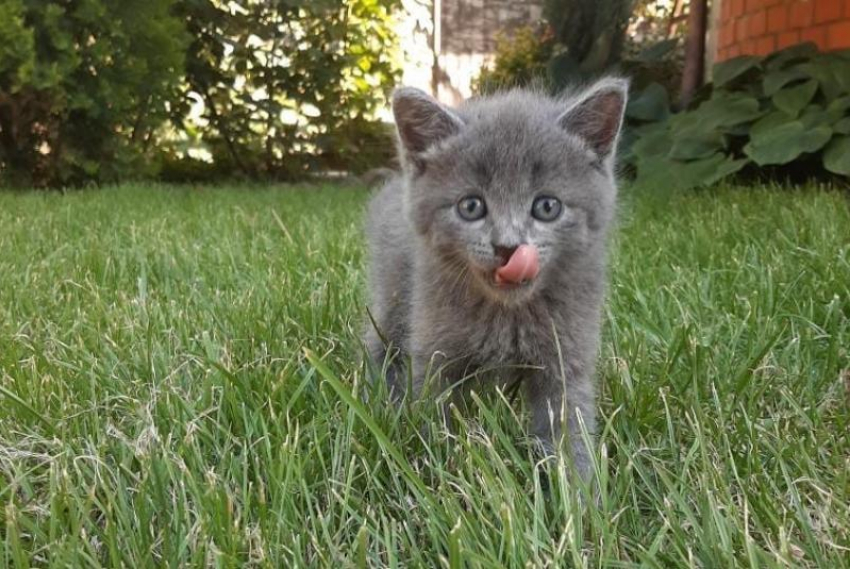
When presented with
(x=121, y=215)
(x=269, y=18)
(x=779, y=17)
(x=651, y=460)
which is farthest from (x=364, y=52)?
(x=651, y=460)

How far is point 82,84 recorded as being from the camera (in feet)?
20.1

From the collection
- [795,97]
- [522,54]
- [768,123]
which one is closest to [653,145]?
[768,123]

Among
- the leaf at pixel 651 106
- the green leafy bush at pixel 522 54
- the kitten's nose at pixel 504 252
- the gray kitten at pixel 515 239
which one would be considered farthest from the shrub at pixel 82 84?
the kitten's nose at pixel 504 252

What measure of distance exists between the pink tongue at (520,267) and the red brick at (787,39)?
187 inches

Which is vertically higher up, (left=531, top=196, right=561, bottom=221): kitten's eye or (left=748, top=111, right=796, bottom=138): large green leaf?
(left=748, top=111, right=796, bottom=138): large green leaf

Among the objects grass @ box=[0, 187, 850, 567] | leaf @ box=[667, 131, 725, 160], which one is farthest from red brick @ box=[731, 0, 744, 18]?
grass @ box=[0, 187, 850, 567]

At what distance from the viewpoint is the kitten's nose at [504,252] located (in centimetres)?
150

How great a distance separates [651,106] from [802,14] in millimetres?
1027

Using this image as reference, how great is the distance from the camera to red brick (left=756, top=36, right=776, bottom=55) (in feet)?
19.1

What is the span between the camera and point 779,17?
5723mm

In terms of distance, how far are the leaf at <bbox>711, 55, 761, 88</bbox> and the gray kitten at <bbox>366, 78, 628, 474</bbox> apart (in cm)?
393

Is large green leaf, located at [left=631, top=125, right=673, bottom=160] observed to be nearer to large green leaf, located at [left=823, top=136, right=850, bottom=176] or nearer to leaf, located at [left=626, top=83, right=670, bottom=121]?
leaf, located at [left=626, top=83, right=670, bottom=121]

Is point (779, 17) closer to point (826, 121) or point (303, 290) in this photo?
point (826, 121)

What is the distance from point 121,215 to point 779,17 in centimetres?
417
